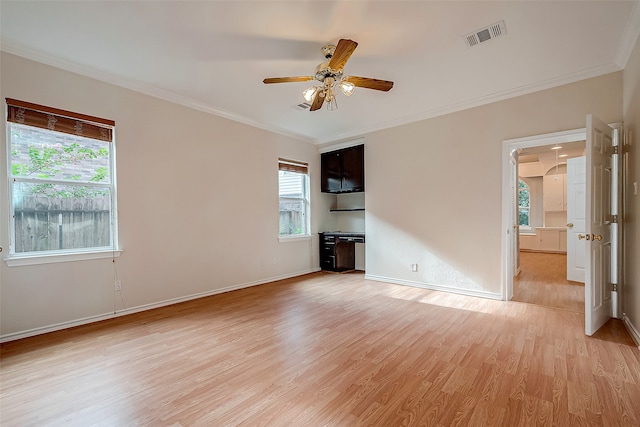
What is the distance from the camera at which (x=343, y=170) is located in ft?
19.1

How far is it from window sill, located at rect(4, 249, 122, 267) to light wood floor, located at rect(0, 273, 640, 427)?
746 millimetres

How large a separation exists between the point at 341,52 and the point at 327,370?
2.59m

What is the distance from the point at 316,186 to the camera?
615 centimetres

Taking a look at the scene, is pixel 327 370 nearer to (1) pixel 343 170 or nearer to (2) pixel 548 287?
(1) pixel 343 170

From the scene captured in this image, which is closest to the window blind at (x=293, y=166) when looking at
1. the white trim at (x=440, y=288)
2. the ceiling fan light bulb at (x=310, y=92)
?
the white trim at (x=440, y=288)

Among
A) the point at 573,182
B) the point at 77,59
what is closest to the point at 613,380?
the point at 573,182

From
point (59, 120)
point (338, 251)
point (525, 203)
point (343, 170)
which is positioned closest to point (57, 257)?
point (59, 120)

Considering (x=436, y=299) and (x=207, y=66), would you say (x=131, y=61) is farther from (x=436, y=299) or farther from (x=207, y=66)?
(x=436, y=299)

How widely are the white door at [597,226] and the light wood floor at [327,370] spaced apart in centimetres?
23

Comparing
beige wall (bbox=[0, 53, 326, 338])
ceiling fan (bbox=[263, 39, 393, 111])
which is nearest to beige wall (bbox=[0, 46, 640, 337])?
beige wall (bbox=[0, 53, 326, 338])

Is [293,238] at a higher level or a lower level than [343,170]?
lower

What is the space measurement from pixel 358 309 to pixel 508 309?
6.13 feet

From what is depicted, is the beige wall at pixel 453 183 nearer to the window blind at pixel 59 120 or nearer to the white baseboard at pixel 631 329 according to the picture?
the white baseboard at pixel 631 329

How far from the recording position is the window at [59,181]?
285cm
